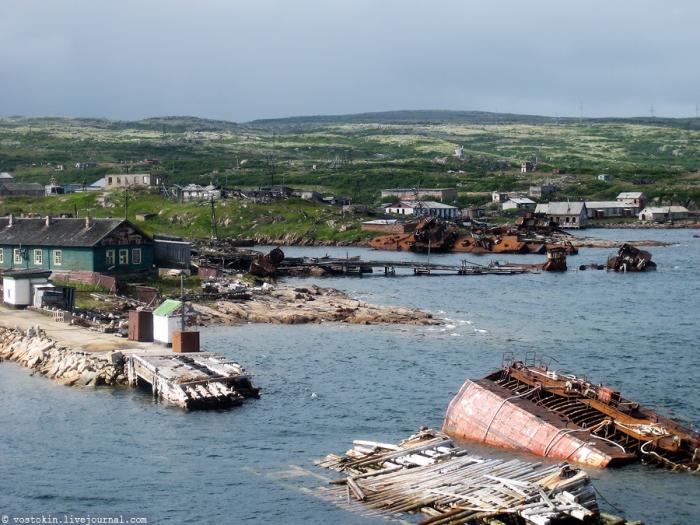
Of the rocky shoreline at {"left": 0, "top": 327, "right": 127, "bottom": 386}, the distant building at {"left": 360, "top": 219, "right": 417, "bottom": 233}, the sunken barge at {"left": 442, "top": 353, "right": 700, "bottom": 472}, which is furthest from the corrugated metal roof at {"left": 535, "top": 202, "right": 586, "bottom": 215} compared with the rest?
the sunken barge at {"left": 442, "top": 353, "right": 700, "bottom": 472}

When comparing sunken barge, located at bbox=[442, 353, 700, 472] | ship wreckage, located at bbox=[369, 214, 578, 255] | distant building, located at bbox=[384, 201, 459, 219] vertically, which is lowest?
ship wreckage, located at bbox=[369, 214, 578, 255]

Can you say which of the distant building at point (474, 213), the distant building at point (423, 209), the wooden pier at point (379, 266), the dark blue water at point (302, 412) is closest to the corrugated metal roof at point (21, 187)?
the distant building at point (423, 209)

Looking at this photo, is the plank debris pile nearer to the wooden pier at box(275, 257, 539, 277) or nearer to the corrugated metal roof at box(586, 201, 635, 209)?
the wooden pier at box(275, 257, 539, 277)

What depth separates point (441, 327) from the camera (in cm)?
6938

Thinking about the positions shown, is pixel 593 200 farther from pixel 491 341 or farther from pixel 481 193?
pixel 491 341

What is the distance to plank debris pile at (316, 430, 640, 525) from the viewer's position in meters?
29.1

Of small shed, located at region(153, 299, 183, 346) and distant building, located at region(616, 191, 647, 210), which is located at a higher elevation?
small shed, located at region(153, 299, 183, 346)

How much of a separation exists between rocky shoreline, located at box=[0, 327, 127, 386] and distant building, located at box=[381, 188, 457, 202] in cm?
13145

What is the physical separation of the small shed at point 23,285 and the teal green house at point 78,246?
7.12 m

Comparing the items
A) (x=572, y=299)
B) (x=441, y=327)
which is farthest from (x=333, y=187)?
(x=441, y=327)

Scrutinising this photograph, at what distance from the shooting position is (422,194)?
612ft

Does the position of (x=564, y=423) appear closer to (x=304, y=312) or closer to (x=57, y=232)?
(x=304, y=312)

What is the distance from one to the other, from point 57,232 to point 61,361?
29.3 m

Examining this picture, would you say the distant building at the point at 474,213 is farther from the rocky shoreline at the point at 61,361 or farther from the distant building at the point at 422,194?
the rocky shoreline at the point at 61,361
